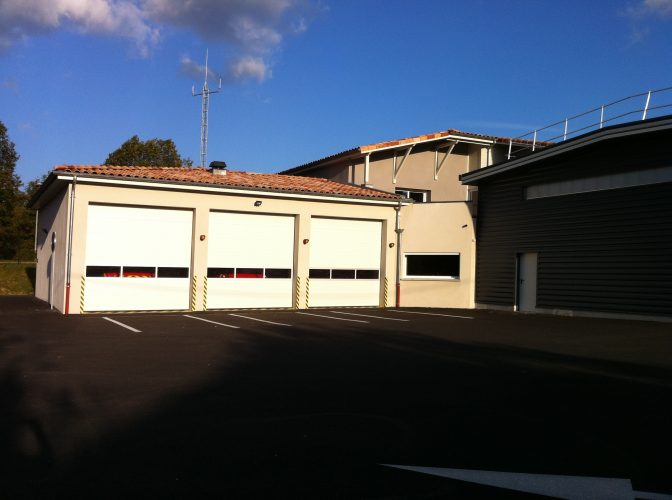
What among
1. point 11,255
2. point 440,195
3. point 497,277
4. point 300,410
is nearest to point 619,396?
point 300,410

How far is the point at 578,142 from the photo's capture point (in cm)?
1764

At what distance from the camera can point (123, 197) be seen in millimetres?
17953

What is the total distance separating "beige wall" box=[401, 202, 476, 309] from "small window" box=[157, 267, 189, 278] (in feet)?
24.8

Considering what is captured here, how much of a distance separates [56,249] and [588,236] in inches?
626

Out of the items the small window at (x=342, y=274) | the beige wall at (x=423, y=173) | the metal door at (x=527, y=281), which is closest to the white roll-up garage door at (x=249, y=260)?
the small window at (x=342, y=274)

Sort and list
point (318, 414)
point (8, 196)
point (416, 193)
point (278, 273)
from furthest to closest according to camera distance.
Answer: point (8, 196) < point (416, 193) < point (278, 273) < point (318, 414)

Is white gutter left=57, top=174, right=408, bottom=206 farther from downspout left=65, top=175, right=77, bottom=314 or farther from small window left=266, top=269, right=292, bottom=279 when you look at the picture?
small window left=266, top=269, right=292, bottom=279

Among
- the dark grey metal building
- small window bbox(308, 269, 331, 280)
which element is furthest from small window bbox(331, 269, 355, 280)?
the dark grey metal building

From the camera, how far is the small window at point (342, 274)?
70.3ft

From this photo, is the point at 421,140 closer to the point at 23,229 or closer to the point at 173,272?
the point at 173,272

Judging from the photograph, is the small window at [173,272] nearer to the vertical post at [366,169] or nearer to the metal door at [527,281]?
the vertical post at [366,169]

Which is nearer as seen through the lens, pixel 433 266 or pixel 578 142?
pixel 578 142

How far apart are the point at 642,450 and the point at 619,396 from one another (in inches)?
84.3

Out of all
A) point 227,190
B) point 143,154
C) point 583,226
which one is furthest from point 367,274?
point 143,154
